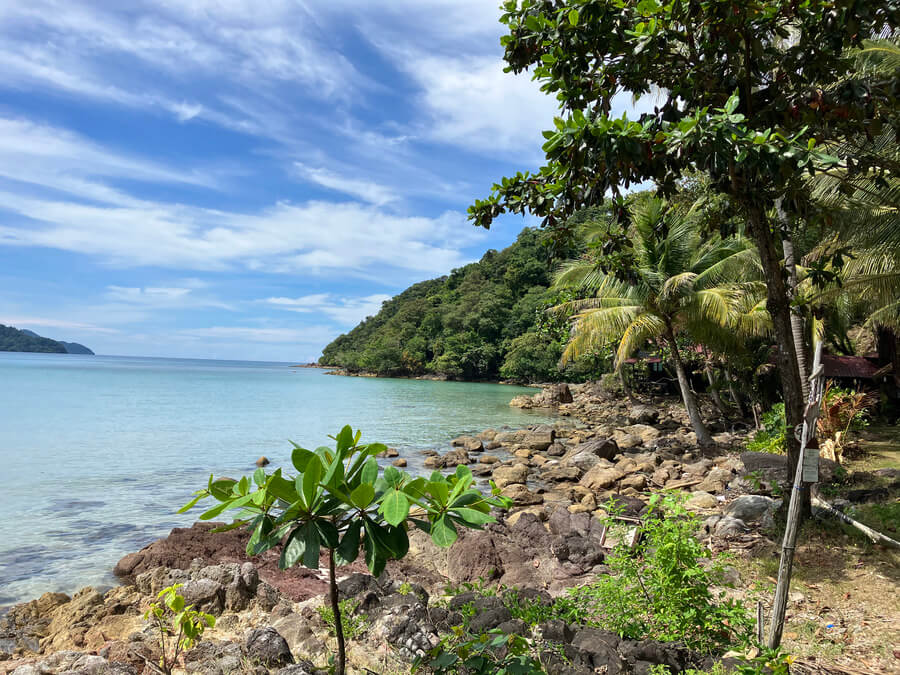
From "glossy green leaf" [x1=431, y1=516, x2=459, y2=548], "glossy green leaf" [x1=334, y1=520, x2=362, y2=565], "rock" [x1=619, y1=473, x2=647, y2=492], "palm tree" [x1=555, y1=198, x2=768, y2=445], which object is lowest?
"rock" [x1=619, y1=473, x2=647, y2=492]

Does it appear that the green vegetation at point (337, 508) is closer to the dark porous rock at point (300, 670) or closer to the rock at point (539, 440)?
the dark porous rock at point (300, 670)

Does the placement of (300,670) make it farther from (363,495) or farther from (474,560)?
(474,560)

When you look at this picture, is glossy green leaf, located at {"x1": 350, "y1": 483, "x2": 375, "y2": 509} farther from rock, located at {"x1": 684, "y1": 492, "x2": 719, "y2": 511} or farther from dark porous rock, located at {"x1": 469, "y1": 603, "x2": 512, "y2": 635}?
rock, located at {"x1": 684, "y1": 492, "x2": 719, "y2": 511}

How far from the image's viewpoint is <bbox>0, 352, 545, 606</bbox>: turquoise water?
6.97m

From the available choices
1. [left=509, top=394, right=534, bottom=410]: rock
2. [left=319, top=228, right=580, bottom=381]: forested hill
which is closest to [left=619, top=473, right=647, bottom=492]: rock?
[left=509, top=394, right=534, bottom=410]: rock

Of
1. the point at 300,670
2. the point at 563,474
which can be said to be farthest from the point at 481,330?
the point at 300,670

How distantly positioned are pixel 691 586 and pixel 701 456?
10.4m

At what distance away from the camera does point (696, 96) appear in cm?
456

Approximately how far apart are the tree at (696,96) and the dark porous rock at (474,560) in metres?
3.59

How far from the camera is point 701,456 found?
1211 cm

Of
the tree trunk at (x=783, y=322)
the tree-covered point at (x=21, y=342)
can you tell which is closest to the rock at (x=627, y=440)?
the tree trunk at (x=783, y=322)

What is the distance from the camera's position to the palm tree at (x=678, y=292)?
42.6 feet

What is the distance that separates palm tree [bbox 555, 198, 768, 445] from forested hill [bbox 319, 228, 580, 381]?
3143 cm

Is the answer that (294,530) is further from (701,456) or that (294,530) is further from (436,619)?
(701,456)
